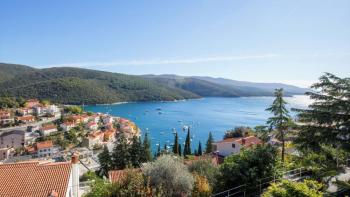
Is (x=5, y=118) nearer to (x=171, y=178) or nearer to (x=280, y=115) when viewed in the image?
(x=280, y=115)

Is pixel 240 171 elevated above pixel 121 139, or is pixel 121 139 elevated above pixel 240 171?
pixel 240 171

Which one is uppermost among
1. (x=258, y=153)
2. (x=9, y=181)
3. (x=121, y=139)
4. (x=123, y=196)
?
(x=258, y=153)

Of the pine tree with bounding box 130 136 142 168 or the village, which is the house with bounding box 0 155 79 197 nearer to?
the pine tree with bounding box 130 136 142 168

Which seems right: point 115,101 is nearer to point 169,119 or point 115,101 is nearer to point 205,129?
point 169,119

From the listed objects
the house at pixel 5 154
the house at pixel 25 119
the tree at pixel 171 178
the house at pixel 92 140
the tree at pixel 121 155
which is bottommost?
the house at pixel 5 154

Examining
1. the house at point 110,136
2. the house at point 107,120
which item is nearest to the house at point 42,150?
the house at point 110,136

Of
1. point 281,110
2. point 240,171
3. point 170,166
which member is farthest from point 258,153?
point 281,110

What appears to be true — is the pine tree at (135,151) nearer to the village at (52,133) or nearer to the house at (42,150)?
the village at (52,133)

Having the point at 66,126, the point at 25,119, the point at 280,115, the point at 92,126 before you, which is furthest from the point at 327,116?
the point at 25,119
